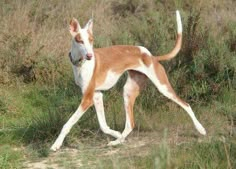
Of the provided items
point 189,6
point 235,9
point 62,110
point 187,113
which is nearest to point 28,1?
point 189,6

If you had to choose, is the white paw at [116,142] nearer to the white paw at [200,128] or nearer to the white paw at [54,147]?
the white paw at [54,147]

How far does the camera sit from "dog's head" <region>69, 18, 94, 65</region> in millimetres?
7086

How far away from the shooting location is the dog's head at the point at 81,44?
7.09 metres

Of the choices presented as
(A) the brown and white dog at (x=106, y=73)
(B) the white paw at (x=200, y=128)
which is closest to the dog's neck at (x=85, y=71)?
(A) the brown and white dog at (x=106, y=73)

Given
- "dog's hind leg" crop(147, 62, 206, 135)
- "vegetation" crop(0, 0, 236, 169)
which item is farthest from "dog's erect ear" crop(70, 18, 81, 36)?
"vegetation" crop(0, 0, 236, 169)

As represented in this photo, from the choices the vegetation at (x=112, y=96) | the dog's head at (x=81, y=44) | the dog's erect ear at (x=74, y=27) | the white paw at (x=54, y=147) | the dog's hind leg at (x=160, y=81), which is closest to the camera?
the vegetation at (x=112, y=96)

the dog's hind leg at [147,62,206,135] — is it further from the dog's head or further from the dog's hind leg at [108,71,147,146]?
the dog's head

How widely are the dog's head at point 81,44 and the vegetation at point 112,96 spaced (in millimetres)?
1106

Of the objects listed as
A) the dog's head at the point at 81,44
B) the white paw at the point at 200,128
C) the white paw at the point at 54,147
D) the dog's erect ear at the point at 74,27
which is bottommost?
the white paw at the point at 200,128

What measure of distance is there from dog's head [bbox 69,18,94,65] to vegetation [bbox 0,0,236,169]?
3.63ft

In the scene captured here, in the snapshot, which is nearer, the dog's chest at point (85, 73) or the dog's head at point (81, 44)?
the dog's head at point (81, 44)

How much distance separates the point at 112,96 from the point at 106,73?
1686mm

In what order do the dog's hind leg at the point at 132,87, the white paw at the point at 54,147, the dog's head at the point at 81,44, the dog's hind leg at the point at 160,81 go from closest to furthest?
the dog's head at the point at 81,44 → the white paw at the point at 54,147 → the dog's hind leg at the point at 160,81 → the dog's hind leg at the point at 132,87

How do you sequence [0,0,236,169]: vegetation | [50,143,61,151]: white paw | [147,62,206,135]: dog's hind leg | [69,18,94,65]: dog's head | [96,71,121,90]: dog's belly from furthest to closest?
1. [147,62,206,135]: dog's hind leg
2. [96,71,121,90]: dog's belly
3. [50,143,61,151]: white paw
4. [69,18,94,65]: dog's head
5. [0,0,236,169]: vegetation
